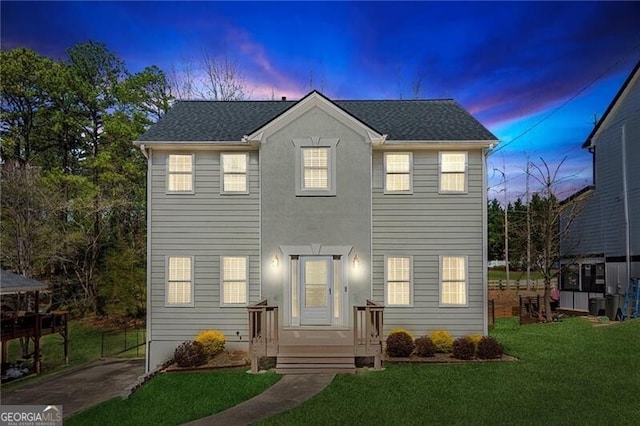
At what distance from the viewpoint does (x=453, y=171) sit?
1384 cm

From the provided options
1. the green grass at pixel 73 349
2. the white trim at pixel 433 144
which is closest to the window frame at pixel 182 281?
the green grass at pixel 73 349

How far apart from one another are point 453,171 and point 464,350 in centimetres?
531

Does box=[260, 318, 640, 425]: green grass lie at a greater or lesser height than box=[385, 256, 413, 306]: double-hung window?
lesser

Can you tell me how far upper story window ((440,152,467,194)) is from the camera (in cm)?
1381

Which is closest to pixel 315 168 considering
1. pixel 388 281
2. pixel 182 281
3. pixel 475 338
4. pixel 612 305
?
pixel 388 281

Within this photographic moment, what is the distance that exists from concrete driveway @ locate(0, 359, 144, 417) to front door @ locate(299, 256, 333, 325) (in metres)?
4.91

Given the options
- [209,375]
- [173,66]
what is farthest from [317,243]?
[173,66]

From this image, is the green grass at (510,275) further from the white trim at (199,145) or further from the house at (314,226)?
the white trim at (199,145)

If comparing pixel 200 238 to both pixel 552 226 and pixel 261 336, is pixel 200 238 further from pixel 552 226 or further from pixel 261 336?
pixel 552 226

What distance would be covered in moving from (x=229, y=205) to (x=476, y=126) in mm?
8166

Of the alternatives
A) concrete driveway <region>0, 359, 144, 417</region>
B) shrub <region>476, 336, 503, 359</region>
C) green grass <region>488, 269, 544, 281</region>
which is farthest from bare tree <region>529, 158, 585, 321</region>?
green grass <region>488, 269, 544, 281</region>

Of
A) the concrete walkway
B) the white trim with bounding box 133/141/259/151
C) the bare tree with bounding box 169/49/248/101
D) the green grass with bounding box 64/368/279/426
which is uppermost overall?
the bare tree with bounding box 169/49/248/101

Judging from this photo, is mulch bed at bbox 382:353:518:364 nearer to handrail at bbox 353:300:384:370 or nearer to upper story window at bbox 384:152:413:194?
handrail at bbox 353:300:384:370

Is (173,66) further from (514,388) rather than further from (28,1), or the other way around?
(514,388)
